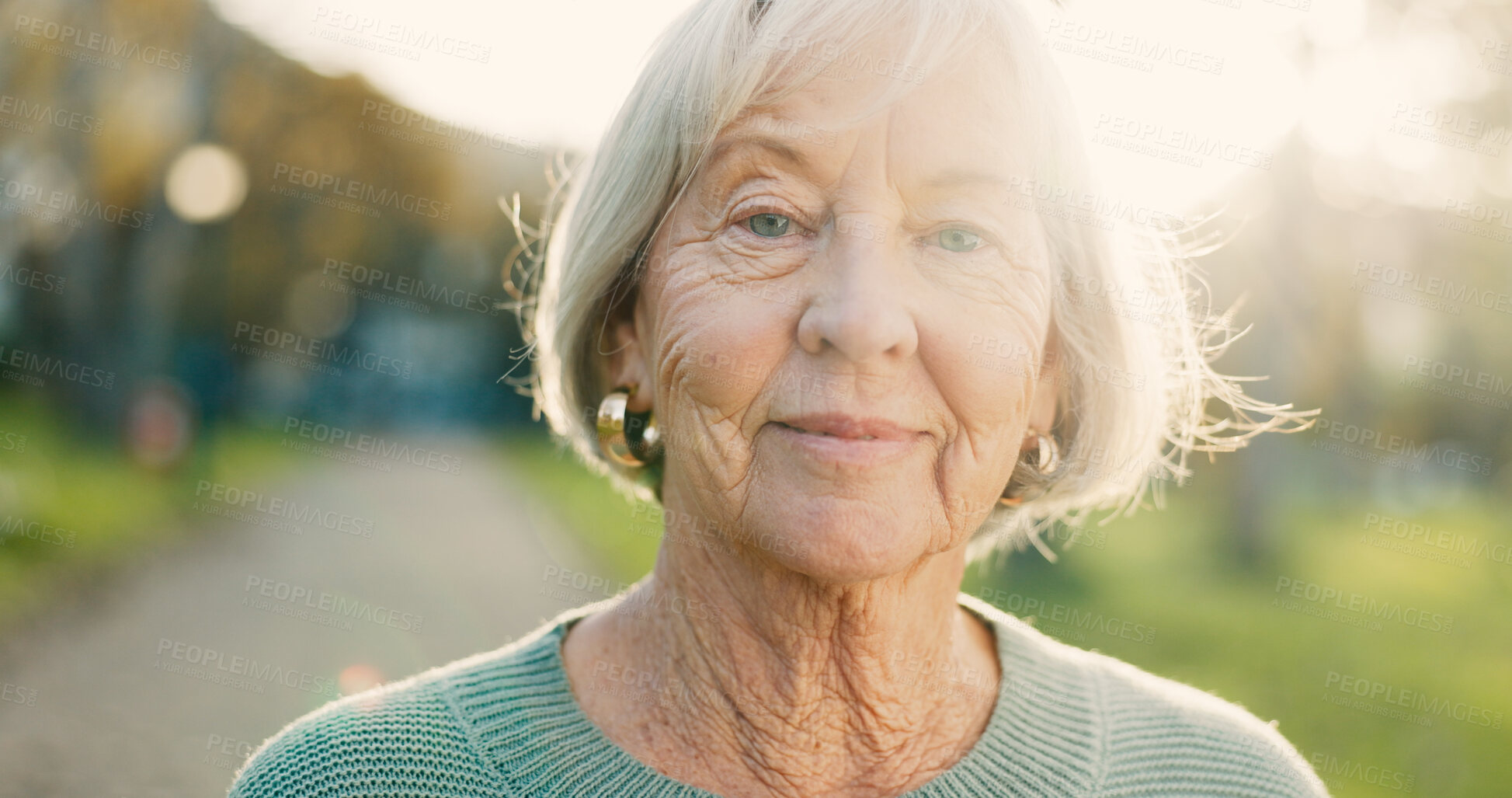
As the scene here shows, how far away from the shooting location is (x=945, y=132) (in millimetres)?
2072

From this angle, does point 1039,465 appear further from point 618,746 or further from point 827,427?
point 618,746

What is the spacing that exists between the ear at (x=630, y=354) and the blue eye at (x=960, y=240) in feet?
2.31

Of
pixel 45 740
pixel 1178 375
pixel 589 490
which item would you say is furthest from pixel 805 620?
pixel 589 490

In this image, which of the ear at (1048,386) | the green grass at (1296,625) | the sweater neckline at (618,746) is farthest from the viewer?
the green grass at (1296,625)

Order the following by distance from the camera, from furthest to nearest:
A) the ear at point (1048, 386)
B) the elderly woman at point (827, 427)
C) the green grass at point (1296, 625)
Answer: the green grass at point (1296, 625), the ear at point (1048, 386), the elderly woman at point (827, 427)

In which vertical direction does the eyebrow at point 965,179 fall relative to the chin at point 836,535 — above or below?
above

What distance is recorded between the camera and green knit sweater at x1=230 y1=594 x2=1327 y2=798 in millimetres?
2139

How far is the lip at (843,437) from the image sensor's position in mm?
2014

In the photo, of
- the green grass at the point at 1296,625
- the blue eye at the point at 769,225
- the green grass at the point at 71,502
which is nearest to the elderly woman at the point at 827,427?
the blue eye at the point at 769,225

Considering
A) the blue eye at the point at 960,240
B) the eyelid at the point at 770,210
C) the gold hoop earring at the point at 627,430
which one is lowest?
the gold hoop earring at the point at 627,430

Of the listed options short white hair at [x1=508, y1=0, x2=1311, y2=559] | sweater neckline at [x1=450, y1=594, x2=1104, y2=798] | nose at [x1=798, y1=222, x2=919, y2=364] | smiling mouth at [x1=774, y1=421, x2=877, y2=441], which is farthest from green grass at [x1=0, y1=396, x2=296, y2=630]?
nose at [x1=798, y1=222, x2=919, y2=364]

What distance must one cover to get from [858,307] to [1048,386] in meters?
0.74

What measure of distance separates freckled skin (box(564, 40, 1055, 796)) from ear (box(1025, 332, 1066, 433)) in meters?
0.10

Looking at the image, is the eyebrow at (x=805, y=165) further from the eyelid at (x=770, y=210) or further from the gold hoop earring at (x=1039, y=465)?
the gold hoop earring at (x=1039, y=465)
